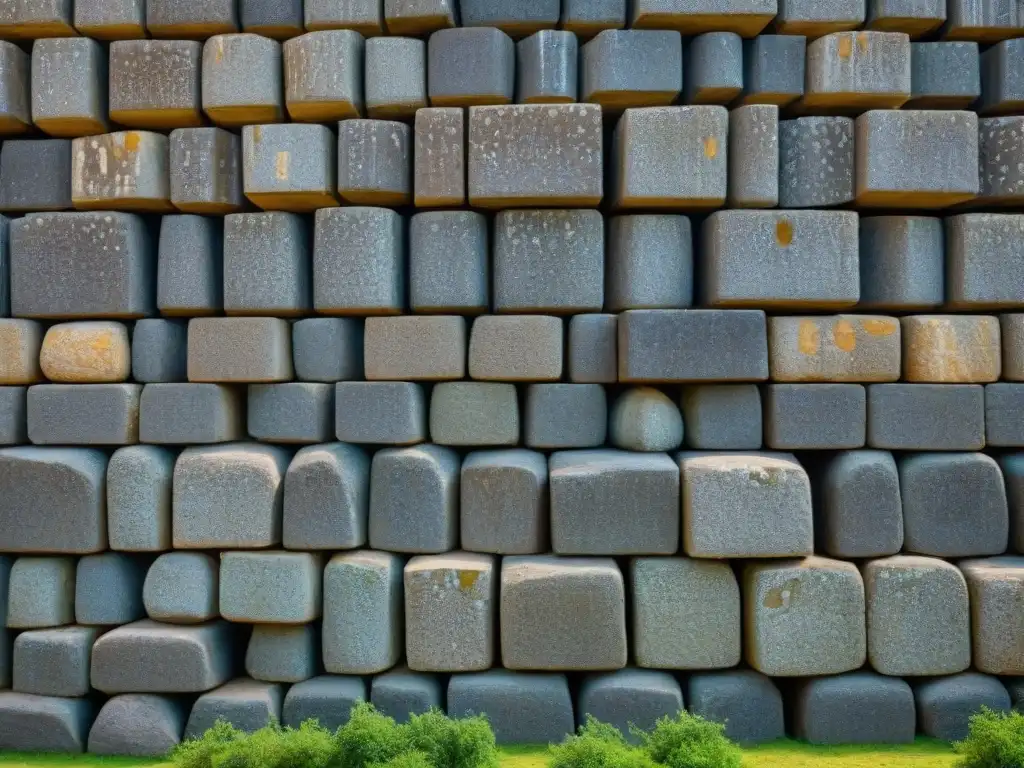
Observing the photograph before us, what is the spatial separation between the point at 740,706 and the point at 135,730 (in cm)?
202

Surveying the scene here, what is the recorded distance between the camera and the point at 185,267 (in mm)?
2764

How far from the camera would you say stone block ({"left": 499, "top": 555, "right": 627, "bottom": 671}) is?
2529mm

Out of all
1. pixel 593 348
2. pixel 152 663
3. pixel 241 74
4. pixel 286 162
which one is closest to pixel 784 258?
pixel 593 348

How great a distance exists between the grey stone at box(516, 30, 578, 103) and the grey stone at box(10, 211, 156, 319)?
150 centimetres

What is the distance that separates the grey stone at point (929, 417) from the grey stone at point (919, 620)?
0.41 metres

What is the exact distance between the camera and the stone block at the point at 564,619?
2529 mm

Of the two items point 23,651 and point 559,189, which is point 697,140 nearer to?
point 559,189

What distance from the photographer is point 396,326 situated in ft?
8.95

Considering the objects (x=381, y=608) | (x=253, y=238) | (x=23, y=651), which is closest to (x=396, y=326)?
(x=253, y=238)

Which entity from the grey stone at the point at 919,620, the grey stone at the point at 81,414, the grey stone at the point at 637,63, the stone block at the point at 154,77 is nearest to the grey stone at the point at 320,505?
the grey stone at the point at 81,414

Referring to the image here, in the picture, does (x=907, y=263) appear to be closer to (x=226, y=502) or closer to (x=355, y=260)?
(x=355, y=260)

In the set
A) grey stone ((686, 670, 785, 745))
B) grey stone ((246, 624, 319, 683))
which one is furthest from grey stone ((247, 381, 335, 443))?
grey stone ((686, 670, 785, 745))

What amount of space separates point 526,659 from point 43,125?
8.30 feet

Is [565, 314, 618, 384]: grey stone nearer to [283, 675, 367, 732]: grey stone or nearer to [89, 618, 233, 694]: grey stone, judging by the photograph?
[283, 675, 367, 732]: grey stone
